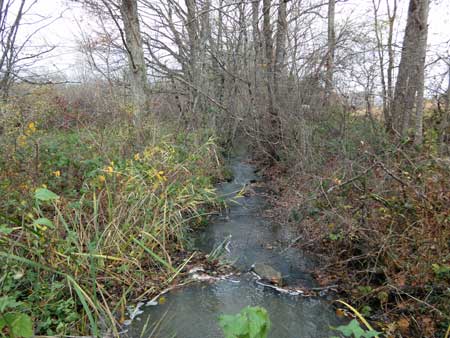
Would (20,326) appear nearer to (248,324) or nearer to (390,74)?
(248,324)

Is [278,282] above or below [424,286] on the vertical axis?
below

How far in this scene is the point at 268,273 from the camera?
4008 mm

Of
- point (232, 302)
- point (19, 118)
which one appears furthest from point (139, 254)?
point (19, 118)

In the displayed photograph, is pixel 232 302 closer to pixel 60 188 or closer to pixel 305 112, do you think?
pixel 60 188

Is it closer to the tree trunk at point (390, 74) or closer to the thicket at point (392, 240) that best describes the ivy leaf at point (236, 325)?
the thicket at point (392, 240)

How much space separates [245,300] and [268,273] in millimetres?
558

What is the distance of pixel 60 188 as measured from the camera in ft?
15.1

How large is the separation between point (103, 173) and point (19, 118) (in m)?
1.72

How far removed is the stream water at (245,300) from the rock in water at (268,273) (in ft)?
0.30

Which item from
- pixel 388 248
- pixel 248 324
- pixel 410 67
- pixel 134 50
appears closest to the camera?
pixel 248 324

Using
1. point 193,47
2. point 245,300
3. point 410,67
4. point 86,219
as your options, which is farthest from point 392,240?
point 193,47

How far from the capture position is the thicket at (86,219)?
112 inches

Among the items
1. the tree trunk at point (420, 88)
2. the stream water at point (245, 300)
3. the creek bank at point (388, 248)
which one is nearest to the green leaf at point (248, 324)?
the stream water at point (245, 300)

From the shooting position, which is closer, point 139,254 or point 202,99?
point 139,254
